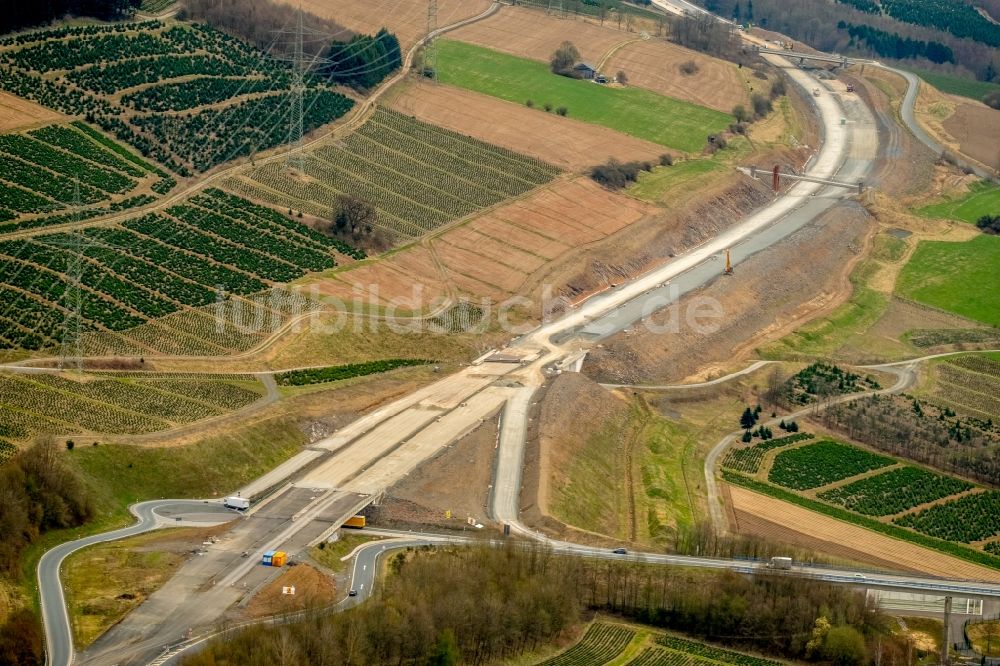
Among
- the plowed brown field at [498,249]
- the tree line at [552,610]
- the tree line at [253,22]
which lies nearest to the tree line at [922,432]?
the plowed brown field at [498,249]

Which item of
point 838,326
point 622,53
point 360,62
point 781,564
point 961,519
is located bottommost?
point 838,326

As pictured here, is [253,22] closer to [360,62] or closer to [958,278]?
[360,62]

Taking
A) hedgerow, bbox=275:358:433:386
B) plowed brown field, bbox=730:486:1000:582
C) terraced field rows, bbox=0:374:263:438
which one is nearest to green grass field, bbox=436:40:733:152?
hedgerow, bbox=275:358:433:386

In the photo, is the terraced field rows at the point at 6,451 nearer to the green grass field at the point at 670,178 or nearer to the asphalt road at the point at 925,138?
the green grass field at the point at 670,178

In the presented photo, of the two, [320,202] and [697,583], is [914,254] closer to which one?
[320,202]

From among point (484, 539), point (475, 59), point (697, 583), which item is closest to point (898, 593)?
point (697, 583)

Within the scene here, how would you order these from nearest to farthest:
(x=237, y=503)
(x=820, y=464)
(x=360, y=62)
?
1. (x=237, y=503)
2. (x=820, y=464)
3. (x=360, y=62)

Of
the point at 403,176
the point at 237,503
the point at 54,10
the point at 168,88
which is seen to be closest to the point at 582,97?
the point at 403,176

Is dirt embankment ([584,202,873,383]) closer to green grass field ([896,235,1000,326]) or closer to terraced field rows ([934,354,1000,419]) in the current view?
green grass field ([896,235,1000,326])
